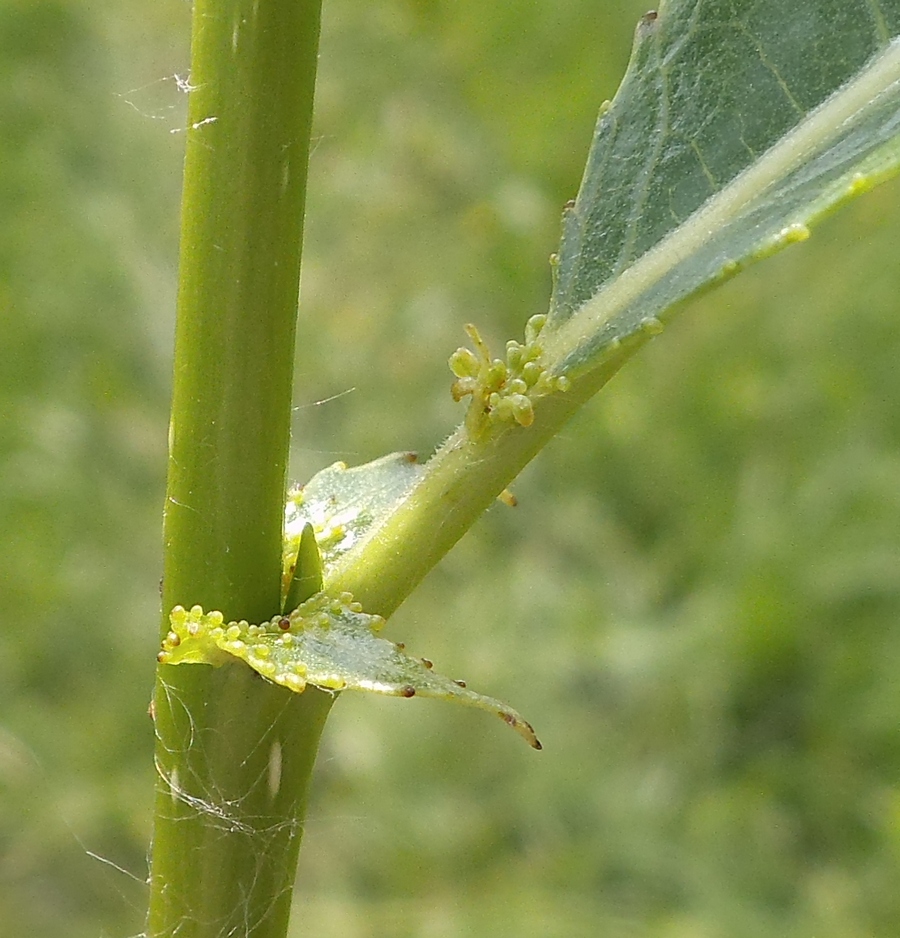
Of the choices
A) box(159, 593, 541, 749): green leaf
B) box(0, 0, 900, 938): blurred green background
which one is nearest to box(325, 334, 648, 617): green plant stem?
box(159, 593, 541, 749): green leaf

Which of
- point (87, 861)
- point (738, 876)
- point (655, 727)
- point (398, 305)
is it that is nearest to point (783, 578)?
point (655, 727)

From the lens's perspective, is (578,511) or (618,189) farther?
(578,511)

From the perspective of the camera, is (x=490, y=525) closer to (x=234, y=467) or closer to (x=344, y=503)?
(x=344, y=503)

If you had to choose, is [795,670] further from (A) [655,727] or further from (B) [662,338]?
(B) [662,338]

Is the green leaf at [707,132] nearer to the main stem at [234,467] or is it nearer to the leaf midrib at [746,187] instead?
the leaf midrib at [746,187]

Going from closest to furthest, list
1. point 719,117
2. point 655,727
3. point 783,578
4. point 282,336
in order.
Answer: point 282,336, point 719,117, point 783,578, point 655,727

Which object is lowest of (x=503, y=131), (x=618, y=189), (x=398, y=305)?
(x=618, y=189)

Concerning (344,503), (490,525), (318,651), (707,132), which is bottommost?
(318,651)

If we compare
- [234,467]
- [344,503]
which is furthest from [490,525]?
[234,467]
